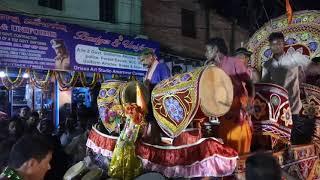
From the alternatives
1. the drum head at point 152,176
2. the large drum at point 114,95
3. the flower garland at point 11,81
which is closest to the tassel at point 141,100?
the large drum at point 114,95

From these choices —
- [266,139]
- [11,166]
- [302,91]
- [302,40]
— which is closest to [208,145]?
[266,139]

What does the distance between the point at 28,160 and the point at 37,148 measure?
0.09 meters

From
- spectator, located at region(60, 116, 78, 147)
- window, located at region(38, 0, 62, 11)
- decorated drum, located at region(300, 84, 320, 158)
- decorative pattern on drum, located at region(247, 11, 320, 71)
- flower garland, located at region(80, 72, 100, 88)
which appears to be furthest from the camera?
window, located at region(38, 0, 62, 11)

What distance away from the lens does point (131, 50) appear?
11883 mm

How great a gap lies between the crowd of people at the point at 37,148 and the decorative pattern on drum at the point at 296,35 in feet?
10.2

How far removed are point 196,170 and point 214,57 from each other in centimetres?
130

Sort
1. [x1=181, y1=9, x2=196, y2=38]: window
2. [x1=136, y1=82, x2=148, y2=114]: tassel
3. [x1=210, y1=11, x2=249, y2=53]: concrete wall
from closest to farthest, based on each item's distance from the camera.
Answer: [x1=136, y1=82, x2=148, y2=114]: tassel, [x1=181, y1=9, x2=196, y2=38]: window, [x1=210, y1=11, x2=249, y2=53]: concrete wall

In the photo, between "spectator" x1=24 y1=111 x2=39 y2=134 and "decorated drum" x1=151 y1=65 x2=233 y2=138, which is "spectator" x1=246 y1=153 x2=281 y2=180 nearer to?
"decorated drum" x1=151 y1=65 x2=233 y2=138

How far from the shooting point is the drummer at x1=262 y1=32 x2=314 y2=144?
19.2 ft

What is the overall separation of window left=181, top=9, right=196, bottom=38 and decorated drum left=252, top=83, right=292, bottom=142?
10.3 metres

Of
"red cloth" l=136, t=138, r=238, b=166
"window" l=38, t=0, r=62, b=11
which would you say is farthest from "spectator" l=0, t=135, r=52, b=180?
"window" l=38, t=0, r=62, b=11

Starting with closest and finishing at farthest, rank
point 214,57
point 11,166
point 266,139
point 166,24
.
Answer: point 11,166
point 214,57
point 266,139
point 166,24

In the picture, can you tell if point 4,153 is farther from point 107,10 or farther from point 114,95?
point 107,10

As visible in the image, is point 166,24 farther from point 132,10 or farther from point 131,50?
point 131,50
